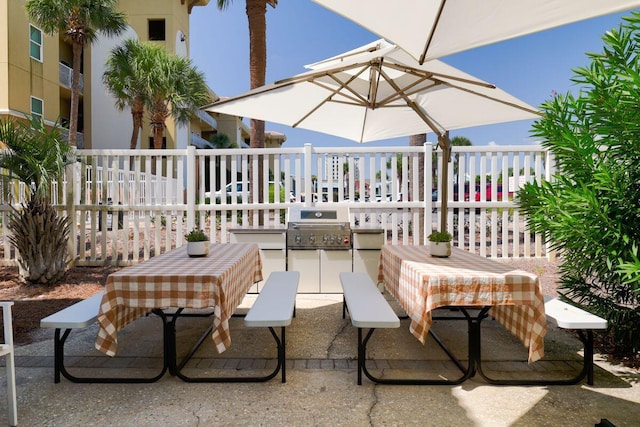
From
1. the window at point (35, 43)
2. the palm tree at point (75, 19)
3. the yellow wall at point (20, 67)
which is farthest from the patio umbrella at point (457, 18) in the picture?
the window at point (35, 43)

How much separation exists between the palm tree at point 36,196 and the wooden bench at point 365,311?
4.40 meters

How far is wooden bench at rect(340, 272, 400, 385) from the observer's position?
2.65 metres

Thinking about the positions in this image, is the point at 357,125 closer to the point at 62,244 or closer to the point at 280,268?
the point at 280,268

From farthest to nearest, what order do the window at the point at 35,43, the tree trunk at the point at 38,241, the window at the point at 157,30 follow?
the window at the point at 157,30
the window at the point at 35,43
the tree trunk at the point at 38,241

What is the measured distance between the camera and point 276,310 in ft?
9.36

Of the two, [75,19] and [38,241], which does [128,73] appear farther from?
[38,241]

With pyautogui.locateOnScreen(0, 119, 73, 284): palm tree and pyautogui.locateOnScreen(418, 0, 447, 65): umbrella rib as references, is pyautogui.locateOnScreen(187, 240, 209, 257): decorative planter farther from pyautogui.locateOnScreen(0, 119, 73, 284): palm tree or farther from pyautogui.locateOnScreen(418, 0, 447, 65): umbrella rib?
pyautogui.locateOnScreen(0, 119, 73, 284): palm tree

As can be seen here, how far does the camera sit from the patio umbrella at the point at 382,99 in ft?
13.0

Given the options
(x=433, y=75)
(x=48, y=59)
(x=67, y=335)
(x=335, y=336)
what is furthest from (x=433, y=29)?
(x=48, y=59)

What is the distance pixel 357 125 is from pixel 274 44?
4543mm

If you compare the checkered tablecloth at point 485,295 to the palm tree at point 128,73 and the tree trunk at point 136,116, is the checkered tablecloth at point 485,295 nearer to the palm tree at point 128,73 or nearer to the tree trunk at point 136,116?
the palm tree at point 128,73

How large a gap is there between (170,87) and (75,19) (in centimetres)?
353

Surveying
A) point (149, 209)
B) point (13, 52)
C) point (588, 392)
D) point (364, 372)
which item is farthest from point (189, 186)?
point (13, 52)

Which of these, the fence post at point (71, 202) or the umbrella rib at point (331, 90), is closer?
the umbrella rib at point (331, 90)
